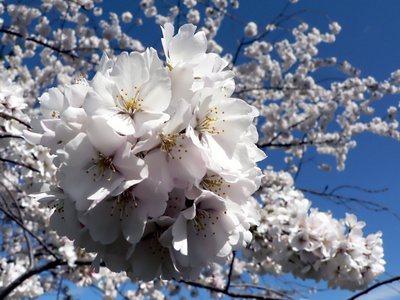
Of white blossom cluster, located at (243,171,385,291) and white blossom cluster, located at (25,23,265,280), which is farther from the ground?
white blossom cluster, located at (243,171,385,291)

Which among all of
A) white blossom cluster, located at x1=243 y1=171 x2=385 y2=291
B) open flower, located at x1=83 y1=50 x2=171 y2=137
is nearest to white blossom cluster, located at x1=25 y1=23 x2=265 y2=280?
open flower, located at x1=83 y1=50 x2=171 y2=137

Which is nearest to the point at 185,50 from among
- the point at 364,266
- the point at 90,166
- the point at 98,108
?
the point at 98,108

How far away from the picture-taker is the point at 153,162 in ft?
2.80

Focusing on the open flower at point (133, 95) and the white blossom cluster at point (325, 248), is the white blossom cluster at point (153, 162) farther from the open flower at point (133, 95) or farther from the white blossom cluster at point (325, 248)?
the white blossom cluster at point (325, 248)

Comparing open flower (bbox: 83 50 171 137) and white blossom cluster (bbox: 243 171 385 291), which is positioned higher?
white blossom cluster (bbox: 243 171 385 291)

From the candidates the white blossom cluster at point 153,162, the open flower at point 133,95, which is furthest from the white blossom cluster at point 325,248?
the open flower at point 133,95

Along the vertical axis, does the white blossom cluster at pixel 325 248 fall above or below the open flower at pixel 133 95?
above

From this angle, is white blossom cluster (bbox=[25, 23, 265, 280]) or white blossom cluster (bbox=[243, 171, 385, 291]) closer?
white blossom cluster (bbox=[25, 23, 265, 280])

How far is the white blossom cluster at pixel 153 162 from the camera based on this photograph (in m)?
0.84

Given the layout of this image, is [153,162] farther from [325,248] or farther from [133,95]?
[325,248]

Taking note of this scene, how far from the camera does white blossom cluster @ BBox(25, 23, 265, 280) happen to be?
0.84m

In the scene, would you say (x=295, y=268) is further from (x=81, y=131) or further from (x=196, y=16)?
(x=196, y=16)

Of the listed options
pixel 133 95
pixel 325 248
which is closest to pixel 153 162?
pixel 133 95

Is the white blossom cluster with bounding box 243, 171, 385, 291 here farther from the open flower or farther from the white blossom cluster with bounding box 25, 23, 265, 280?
the open flower
